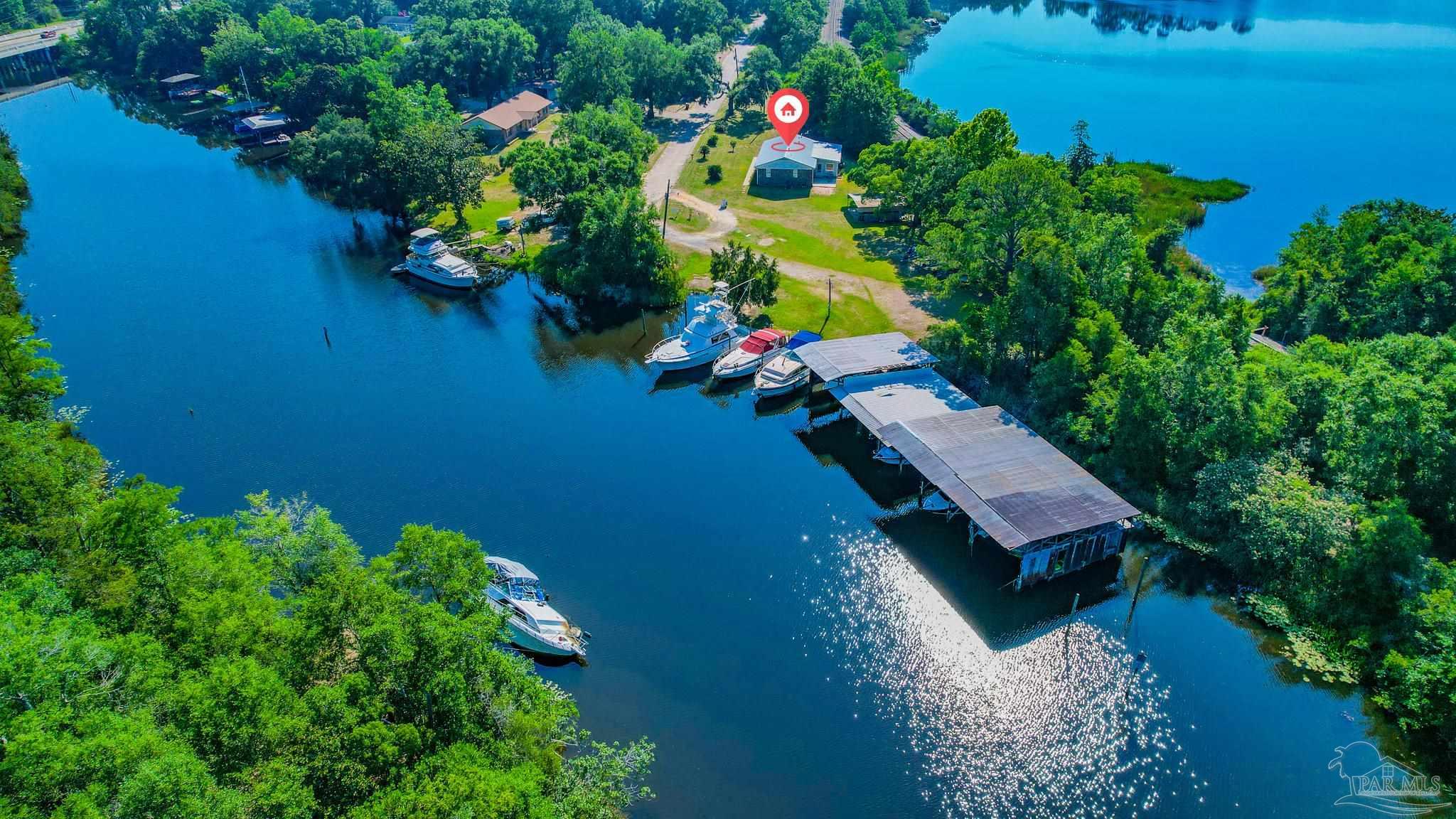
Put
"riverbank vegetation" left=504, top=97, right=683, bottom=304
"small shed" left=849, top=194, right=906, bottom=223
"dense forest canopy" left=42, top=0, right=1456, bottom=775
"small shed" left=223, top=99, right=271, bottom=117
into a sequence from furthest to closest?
"small shed" left=223, top=99, right=271, bottom=117
"small shed" left=849, top=194, right=906, bottom=223
"riverbank vegetation" left=504, top=97, right=683, bottom=304
"dense forest canopy" left=42, top=0, right=1456, bottom=775

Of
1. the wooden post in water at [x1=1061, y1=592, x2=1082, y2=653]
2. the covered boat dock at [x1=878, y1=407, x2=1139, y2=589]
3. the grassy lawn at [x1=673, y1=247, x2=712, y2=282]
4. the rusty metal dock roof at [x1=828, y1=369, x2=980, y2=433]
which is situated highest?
the grassy lawn at [x1=673, y1=247, x2=712, y2=282]

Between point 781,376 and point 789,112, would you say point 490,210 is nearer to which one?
point 789,112

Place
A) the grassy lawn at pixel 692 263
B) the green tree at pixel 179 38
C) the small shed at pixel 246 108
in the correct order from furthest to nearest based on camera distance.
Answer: the green tree at pixel 179 38 → the small shed at pixel 246 108 → the grassy lawn at pixel 692 263

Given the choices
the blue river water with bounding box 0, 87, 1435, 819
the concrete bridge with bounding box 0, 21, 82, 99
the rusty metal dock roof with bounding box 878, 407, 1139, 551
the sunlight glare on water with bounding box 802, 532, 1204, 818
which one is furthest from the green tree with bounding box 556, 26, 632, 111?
the concrete bridge with bounding box 0, 21, 82, 99

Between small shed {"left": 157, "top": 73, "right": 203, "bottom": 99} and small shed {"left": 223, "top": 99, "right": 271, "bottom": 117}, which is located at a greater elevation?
small shed {"left": 157, "top": 73, "right": 203, "bottom": 99}

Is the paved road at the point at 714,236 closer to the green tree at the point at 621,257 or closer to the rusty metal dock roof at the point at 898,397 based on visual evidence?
the green tree at the point at 621,257

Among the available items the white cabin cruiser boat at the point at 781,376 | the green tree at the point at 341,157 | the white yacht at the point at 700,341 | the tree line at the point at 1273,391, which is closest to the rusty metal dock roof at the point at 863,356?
the white cabin cruiser boat at the point at 781,376

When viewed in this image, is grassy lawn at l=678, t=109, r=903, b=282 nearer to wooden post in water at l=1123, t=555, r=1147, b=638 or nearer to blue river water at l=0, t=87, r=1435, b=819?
blue river water at l=0, t=87, r=1435, b=819
